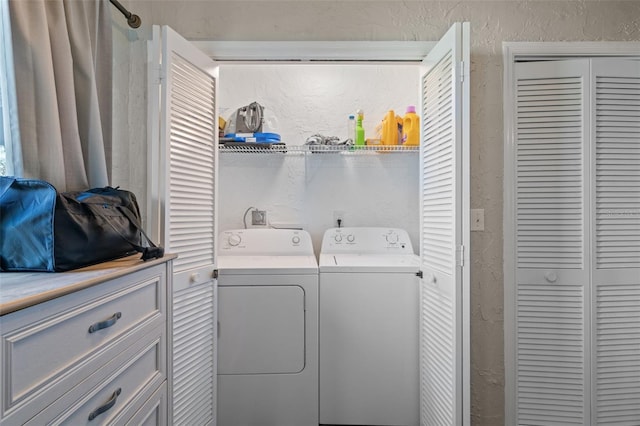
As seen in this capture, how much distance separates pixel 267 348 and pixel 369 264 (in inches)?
29.8

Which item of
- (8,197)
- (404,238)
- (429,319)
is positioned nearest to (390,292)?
(429,319)

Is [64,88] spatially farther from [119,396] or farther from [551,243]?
[551,243]

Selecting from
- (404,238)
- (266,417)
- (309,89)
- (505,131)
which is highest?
(309,89)

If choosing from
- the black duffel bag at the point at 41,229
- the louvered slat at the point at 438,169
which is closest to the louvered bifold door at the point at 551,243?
the louvered slat at the point at 438,169

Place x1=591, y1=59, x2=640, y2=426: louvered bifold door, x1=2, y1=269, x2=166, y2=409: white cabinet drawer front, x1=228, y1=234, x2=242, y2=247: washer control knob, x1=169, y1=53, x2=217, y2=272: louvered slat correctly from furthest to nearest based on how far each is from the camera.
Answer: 1. x1=228, y1=234, x2=242, y2=247: washer control knob
2. x1=591, y1=59, x2=640, y2=426: louvered bifold door
3. x1=169, y1=53, x2=217, y2=272: louvered slat
4. x1=2, y1=269, x2=166, y2=409: white cabinet drawer front

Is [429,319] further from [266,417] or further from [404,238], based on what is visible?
[266,417]

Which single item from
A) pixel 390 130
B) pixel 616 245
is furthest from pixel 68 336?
pixel 616 245

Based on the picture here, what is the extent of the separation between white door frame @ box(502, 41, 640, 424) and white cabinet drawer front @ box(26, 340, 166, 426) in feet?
5.34

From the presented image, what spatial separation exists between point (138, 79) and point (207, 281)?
45.0 inches

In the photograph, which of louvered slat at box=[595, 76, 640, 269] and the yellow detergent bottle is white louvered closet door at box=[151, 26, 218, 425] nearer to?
the yellow detergent bottle

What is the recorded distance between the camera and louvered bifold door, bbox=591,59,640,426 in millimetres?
1628

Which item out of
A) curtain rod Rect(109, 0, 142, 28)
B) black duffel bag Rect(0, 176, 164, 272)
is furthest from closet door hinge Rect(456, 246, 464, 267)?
curtain rod Rect(109, 0, 142, 28)

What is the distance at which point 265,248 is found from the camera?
91.7 inches

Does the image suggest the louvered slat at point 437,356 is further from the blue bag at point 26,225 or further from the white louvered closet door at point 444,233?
the blue bag at point 26,225
